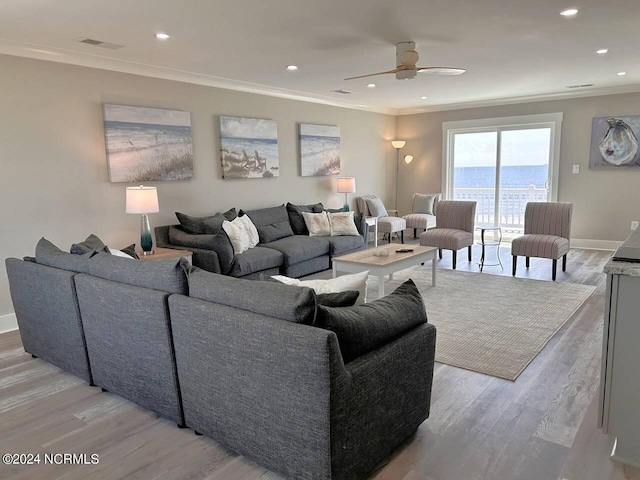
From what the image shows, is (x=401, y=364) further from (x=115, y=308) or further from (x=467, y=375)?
(x=115, y=308)

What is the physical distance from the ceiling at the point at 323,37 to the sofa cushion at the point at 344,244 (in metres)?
2.01

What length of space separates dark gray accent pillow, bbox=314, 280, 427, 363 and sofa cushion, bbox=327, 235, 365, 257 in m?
3.61

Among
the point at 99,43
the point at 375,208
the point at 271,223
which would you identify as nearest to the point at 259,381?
the point at 99,43

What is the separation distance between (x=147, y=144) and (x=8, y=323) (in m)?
2.11

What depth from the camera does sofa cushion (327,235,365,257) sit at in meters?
5.96

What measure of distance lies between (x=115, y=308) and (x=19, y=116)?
7.91ft

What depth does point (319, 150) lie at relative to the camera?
23.4ft

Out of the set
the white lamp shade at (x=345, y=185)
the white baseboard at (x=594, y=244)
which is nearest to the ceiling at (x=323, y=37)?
the white lamp shade at (x=345, y=185)

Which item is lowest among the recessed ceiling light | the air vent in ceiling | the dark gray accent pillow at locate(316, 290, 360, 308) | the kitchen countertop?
the dark gray accent pillow at locate(316, 290, 360, 308)

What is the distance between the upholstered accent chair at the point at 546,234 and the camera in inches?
209

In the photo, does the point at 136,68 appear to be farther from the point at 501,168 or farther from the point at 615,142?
the point at 615,142

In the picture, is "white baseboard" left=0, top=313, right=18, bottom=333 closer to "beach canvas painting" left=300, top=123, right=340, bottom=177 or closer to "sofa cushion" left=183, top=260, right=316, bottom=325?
"sofa cushion" left=183, top=260, right=316, bottom=325

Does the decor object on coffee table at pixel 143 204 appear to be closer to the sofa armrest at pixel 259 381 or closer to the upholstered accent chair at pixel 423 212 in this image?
the sofa armrest at pixel 259 381

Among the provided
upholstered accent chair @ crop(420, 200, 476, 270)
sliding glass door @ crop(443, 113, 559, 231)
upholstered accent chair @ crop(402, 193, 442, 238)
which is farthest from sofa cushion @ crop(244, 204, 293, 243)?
sliding glass door @ crop(443, 113, 559, 231)
